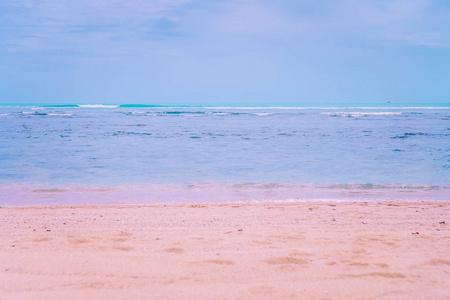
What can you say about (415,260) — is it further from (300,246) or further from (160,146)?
(160,146)

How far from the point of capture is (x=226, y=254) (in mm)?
4254

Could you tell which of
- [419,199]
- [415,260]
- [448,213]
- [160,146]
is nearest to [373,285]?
[415,260]

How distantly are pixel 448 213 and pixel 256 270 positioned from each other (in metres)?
4.75

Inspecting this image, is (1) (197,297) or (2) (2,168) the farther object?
(2) (2,168)

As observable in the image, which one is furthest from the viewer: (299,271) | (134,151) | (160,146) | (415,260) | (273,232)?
(160,146)

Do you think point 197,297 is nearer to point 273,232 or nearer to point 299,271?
point 299,271

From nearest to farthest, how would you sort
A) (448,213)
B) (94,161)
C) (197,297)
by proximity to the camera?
(197,297)
(448,213)
(94,161)

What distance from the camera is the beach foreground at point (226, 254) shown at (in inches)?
131

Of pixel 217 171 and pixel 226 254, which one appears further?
pixel 217 171

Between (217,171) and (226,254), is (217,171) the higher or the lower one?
the lower one

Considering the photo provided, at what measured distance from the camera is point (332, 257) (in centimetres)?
416

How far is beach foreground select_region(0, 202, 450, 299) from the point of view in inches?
131

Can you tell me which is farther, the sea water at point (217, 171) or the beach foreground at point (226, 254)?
the sea water at point (217, 171)

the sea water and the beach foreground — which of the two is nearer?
the beach foreground
